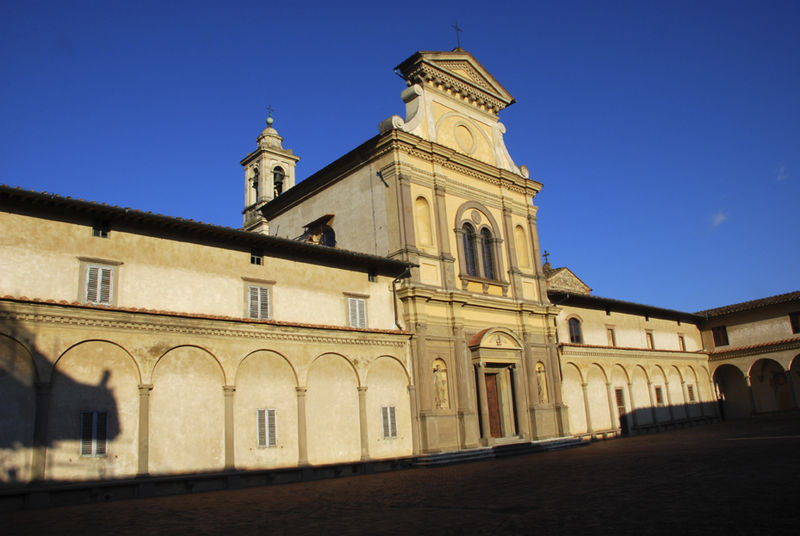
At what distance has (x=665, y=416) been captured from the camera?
37750mm

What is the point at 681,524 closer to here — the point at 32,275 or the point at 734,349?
the point at 32,275

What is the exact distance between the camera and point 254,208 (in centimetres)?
4528

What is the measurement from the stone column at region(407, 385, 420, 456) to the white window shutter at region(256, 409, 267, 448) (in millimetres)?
6020

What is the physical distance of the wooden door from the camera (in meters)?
26.1

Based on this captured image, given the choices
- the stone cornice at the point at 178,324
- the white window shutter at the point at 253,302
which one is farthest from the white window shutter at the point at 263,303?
the stone cornice at the point at 178,324

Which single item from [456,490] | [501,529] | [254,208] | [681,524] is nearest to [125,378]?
[456,490]

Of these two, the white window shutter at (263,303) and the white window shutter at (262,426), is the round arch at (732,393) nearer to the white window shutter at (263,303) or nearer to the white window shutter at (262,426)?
the white window shutter at (263,303)

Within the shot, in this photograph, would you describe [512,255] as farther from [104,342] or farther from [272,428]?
[104,342]

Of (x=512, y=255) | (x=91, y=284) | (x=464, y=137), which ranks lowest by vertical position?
(x=91, y=284)

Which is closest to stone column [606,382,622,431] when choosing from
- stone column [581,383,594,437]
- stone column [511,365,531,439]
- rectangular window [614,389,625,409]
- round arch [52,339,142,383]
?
rectangular window [614,389,625,409]

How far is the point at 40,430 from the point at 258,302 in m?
7.20

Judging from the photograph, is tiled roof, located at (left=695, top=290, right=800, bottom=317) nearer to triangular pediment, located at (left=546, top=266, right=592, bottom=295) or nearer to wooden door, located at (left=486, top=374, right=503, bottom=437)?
triangular pediment, located at (left=546, top=266, right=592, bottom=295)

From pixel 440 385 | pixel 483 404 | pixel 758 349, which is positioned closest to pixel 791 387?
pixel 758 349

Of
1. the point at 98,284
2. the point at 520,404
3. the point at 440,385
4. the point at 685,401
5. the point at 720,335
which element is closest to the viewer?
the point at 98,284
